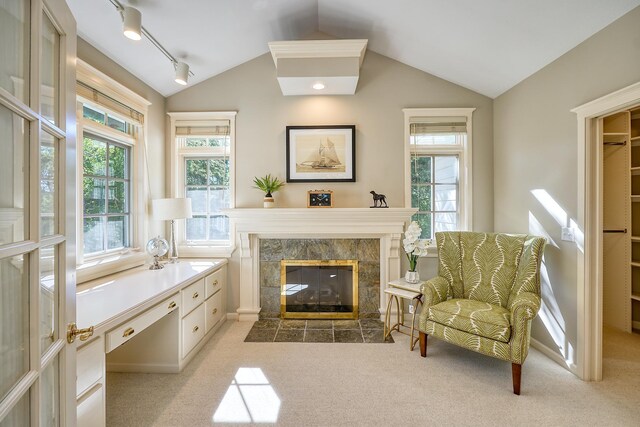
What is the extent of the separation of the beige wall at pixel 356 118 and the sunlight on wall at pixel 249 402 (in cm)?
127

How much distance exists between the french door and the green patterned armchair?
237 centimetres

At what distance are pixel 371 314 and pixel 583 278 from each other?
1916mm

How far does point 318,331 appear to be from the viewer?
3043mm

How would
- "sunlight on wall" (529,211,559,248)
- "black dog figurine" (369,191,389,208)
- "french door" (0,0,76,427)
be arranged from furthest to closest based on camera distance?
"black dog figurine" (369,191,389,208) → "sunlight on wall" (529,211,559,248) → "french door" (0,0,76,427)

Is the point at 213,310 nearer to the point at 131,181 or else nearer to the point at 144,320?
the point at 144,320

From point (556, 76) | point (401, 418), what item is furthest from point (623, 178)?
point (401, 418)

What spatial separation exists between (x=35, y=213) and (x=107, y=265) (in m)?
2.05

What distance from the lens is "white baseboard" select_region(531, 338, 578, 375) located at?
228 cm

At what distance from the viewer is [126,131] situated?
281cm

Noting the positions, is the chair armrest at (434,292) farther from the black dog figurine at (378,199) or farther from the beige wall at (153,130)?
the beige wall at (153,130)

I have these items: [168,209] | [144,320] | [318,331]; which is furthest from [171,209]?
[318,331]

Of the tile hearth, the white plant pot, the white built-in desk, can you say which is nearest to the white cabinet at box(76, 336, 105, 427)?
the white built-in desk

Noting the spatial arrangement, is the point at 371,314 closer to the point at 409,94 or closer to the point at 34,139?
the point at 409,94

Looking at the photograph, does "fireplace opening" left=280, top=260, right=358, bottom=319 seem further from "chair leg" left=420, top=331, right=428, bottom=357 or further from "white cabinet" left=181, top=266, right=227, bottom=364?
"chair leg" left=420, top=331, right=428, bottom=357
